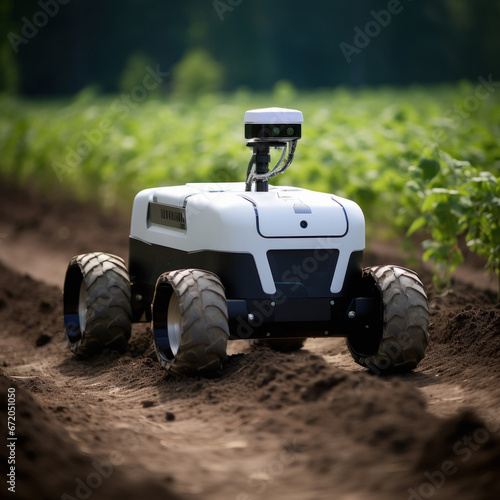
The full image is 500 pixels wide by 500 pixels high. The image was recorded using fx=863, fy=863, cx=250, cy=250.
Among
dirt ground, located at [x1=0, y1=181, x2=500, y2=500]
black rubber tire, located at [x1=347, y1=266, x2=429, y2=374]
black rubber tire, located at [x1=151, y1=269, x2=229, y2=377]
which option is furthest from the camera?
black rubber tire, located at [x1=347, y1=266, x2=429, y2=374]

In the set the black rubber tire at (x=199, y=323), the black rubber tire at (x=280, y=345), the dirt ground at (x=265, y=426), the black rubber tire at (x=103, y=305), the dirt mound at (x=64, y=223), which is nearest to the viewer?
the dirt ground at (x=265, y=426)

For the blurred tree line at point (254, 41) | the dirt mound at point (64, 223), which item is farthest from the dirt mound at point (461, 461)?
the blurred tree line at point (254, 41)

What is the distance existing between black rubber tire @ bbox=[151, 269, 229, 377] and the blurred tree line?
47047 mm

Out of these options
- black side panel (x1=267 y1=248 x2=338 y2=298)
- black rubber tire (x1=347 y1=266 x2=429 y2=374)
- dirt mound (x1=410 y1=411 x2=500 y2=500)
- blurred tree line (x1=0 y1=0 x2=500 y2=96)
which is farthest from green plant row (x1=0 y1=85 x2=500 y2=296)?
blurred tree line (x1=0 y1=0 x2=500 y2=96)

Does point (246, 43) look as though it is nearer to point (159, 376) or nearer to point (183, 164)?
point (183, 164)

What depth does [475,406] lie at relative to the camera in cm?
486

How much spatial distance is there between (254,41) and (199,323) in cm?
6595

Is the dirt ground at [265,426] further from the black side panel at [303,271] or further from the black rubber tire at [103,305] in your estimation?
the black side panel at [303,271]

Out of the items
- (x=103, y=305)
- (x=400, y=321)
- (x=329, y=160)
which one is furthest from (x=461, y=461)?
(x=329, y=160)

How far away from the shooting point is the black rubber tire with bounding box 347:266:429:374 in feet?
17.8

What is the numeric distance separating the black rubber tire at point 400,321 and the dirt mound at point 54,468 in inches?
83.5

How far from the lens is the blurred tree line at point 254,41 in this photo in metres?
58.9

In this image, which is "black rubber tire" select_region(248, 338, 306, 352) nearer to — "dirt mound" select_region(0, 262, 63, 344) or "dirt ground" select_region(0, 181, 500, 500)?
"dirt ground" select_region(0, 181, 500, 500)

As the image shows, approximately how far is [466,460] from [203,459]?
3.90ft
